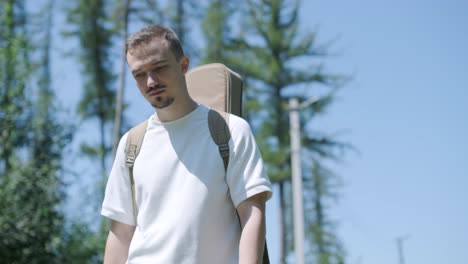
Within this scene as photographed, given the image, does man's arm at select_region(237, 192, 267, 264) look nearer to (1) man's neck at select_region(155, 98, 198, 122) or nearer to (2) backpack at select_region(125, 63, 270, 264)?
(2) backpack at select_region(125, 63, 270, 264)

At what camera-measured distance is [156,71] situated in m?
2.40

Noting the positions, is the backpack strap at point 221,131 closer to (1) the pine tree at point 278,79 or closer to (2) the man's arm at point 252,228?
(2) the man's arm at point 252,228

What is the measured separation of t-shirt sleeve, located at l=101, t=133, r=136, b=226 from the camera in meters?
2.53

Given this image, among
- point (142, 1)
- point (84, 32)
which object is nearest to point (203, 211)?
point (142, 1)

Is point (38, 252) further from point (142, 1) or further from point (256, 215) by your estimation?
point (256, 215)

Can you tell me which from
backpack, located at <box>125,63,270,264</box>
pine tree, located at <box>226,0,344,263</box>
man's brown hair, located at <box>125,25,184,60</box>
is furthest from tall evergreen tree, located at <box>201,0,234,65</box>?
man's brown hair, located at <box>125,25,184,60</box>

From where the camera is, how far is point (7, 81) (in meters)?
16.9

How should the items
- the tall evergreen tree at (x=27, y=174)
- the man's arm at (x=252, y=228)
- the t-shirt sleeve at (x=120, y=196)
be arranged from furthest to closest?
the tall evergreen tree at (x=27, y=174)
the t-shirt sleeve at (x=120, y=196)
the man's arm at (x=252, y=228)

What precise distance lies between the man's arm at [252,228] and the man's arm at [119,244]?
17.2 inches

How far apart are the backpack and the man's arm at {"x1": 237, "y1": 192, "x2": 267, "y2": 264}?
26cm

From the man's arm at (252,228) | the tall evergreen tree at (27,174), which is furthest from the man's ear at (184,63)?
the tall evergreen tree at (27,174)

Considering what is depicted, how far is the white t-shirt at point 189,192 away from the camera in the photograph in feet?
7.68

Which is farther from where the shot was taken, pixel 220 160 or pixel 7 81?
pixel 7 81

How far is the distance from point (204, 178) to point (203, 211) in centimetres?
12
